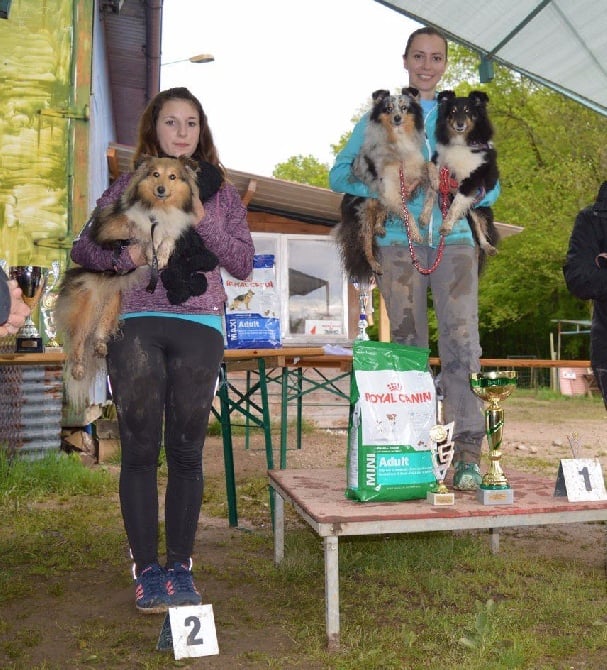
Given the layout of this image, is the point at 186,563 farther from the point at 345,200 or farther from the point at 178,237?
the point at 345,200

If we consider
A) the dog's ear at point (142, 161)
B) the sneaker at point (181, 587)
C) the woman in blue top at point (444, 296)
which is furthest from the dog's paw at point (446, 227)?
the sneaker at point (181, 587)

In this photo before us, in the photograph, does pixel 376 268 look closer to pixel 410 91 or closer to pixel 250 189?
pixel 410 91

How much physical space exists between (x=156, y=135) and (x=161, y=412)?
105 cm

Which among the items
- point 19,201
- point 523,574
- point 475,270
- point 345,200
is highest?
point 19,201

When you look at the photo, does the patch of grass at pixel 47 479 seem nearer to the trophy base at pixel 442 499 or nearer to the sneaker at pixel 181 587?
the sneaker at pixel 181 587

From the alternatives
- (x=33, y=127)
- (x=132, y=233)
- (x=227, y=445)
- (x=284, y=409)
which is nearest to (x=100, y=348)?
(x=132, y=233)

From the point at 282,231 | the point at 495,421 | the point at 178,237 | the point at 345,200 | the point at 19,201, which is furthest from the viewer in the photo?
the point at 282,231

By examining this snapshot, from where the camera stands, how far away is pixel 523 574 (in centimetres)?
340

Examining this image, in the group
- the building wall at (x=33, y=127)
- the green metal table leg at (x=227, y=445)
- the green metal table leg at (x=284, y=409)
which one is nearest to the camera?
the green metal table leg at (x=227, y=445)

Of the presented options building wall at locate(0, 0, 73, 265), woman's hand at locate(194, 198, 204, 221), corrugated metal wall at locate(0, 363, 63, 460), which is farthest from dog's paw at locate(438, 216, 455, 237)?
building wall at locate(0, 0, 73, 265)

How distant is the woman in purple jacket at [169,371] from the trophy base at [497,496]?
1.04 meters

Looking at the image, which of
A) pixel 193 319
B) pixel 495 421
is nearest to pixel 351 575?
pixel 495 421

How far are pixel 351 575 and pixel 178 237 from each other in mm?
1688

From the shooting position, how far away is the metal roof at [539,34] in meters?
5.42
